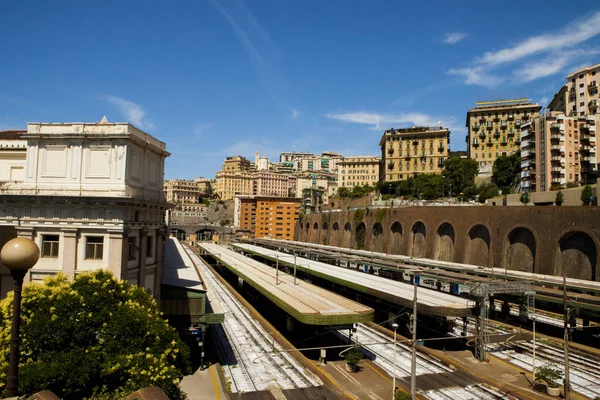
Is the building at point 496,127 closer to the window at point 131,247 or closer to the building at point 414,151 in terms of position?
the building at point 414,151

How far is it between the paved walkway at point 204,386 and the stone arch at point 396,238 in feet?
171

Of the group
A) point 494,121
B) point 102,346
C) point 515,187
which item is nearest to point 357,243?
point 515,187

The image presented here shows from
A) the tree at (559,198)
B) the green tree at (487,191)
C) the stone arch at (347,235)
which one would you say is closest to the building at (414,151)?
the green tree at (487,191)

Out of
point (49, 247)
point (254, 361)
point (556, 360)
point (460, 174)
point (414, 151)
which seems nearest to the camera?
point (49, 247)

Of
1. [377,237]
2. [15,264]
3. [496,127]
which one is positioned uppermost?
[496,127]

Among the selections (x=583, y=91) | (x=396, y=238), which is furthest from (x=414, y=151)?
(x=396, y=238)

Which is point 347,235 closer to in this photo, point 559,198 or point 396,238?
point 396,238

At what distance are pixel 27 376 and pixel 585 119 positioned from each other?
8635cm

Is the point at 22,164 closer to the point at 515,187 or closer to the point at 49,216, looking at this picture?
the point at 49,216

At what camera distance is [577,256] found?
139 feet

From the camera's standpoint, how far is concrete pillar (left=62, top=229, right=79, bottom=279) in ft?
71.5

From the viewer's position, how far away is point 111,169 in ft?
75.6

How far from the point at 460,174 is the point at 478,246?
54769 mm

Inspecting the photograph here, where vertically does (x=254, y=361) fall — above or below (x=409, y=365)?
below
